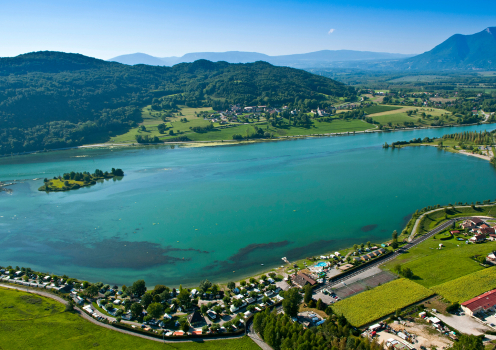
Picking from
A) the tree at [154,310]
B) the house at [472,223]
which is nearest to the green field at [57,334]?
the tree at [154,310]

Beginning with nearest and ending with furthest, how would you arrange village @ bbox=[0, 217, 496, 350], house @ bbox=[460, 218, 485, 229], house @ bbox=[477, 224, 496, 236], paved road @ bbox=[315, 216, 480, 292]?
1. village @ bbox=[0, 217, 496, 350]
2. paved road @ bbox=[315, 216, 480, 292]
3. house @ bbox=[477, 224, 496, 236]
4. house @ bbox=[460, 218, 485, 229]

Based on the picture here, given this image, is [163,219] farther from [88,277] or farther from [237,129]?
[237,129]

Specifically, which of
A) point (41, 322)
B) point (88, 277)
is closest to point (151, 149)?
point (88, 277)

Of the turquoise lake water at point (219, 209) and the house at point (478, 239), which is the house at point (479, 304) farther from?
the turquoise lake water at point (219, 209)

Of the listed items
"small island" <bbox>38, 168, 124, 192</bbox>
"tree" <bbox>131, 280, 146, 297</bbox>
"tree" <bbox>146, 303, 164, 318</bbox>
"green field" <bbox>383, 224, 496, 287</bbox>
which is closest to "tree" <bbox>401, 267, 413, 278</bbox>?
"green field" <bbox>383, 224, 496, 287</bbox>

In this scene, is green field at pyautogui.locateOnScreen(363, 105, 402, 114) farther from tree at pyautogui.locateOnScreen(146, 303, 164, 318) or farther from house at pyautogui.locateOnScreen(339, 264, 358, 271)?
tree at pyautogui.locateOnScreen(146, 303, 164, 318)

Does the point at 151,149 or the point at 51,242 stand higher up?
the point at 151,149
